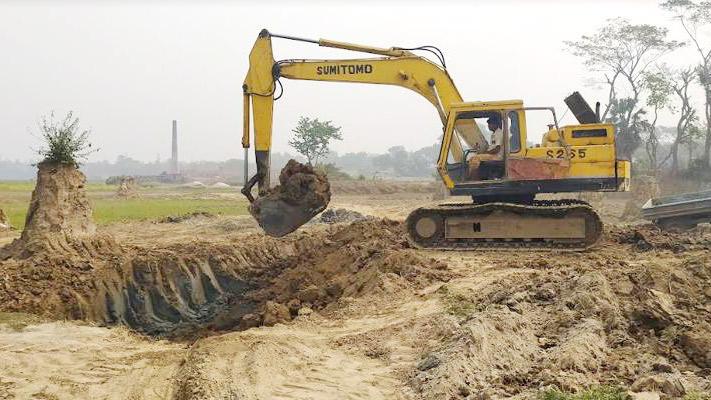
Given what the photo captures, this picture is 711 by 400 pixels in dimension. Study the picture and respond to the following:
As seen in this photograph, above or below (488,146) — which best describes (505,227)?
below

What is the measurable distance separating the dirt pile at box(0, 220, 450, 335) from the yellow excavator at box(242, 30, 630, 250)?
Result: 1.31m

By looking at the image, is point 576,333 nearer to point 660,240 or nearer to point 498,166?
point 498,166

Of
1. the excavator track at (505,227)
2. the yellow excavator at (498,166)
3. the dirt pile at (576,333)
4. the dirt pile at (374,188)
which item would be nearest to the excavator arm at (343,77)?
the yellow excavator at (498,166)

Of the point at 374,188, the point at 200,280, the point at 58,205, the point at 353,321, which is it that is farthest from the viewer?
the point at 374,188

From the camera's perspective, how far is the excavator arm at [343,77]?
36.8 ft

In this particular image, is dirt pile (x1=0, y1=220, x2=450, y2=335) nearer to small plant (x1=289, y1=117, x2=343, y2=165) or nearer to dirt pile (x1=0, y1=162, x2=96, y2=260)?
dirt pile (x1=0, y1=162, x2=96, y2=260)

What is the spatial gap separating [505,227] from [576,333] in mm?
5021

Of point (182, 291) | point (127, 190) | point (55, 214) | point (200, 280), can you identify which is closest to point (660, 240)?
point (200, 280)

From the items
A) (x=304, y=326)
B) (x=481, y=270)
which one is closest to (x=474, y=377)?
(x=304, y=326)

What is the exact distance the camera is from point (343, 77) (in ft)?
38.3

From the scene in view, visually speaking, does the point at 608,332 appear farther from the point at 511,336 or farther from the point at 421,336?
the point at 421,336

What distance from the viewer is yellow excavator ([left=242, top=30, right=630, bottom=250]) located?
10445 millimetres

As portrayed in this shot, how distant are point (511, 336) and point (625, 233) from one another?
7.34 metres

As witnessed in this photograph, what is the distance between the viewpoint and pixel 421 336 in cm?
605
